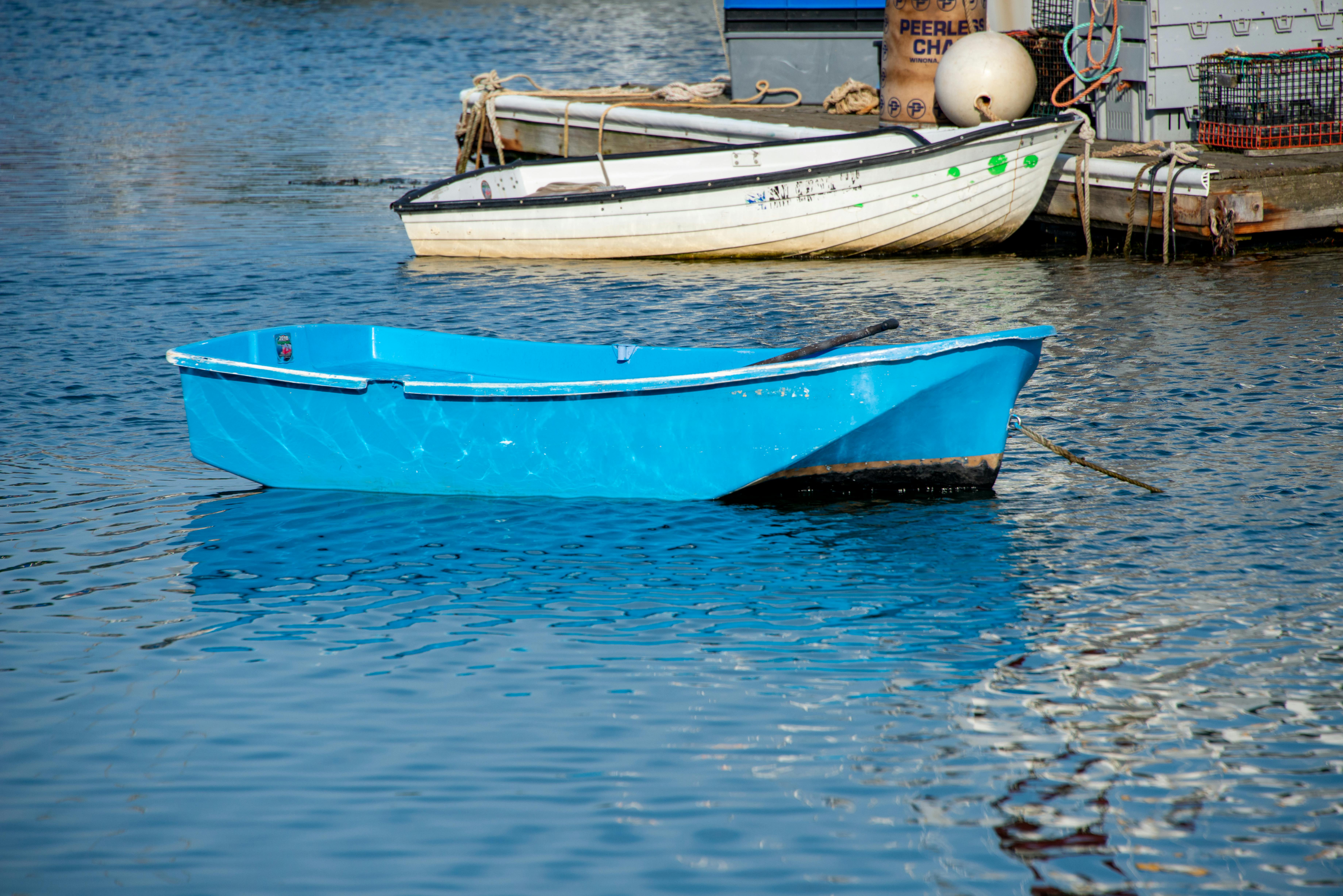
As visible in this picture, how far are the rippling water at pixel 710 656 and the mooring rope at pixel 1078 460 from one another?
0.08 meters

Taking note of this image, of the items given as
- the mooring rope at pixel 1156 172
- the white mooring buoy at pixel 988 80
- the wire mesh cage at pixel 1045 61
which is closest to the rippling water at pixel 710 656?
the mooring rope at pixel 1156 172

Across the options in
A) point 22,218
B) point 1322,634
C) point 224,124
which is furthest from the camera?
point 224,124

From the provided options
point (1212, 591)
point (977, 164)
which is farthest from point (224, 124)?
point (1212, 591)

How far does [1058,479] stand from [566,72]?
25283mm

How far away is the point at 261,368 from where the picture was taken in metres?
7.43

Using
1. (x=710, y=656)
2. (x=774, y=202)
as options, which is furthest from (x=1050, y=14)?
(x=710, y=656)

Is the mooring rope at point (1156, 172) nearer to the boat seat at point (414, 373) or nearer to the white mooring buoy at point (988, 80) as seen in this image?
the white mooring buoy at point (988, 80)

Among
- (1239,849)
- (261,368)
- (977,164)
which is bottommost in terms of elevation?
(1239,849)

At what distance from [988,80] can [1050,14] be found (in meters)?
1.97

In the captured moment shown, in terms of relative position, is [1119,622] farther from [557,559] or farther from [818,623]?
[557,559]

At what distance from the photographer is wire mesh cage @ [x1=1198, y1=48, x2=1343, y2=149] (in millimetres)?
12930

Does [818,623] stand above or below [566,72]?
below

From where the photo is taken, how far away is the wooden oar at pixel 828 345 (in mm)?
6887

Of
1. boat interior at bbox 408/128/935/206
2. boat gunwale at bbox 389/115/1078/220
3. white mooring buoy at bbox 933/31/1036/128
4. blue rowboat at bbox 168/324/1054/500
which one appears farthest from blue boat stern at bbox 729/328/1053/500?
white mooring buoy at bbox 933/31/1036/128
